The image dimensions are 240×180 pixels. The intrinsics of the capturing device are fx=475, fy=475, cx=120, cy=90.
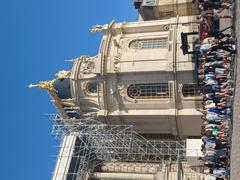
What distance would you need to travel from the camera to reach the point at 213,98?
28312 millimetres

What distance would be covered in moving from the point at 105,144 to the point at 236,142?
2132 centimetres

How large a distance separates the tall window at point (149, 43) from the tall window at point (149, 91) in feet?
11.8

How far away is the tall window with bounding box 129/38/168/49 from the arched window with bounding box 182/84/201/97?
4.32m

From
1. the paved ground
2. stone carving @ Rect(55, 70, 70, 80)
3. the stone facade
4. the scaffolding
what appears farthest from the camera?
stone carving @ Rect(55, 70, 70, 80)

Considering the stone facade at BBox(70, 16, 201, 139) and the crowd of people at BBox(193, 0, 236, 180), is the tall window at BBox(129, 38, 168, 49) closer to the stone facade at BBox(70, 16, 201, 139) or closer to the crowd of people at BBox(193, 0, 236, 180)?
the stone facade at BBox(70, 16, 201, 139)

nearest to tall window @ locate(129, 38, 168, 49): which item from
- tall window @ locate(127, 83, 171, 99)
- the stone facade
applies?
the stone facade

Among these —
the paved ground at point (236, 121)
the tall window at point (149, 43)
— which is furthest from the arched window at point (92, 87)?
the paved ground at point (236, 121)

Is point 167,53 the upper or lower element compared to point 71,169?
upper

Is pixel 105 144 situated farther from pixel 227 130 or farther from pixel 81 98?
pixel 227 130

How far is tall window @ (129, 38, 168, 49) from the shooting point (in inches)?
1686

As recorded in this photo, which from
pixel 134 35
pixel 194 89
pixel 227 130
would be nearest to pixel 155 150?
pixel 194 89

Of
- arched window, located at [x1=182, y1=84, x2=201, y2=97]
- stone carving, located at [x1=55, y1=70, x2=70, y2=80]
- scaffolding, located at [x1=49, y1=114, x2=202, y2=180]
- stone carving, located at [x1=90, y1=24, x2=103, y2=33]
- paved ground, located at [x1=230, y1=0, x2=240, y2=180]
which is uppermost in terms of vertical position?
stone carving, located at [x1=90, y1=24, x2=103, y2=33]

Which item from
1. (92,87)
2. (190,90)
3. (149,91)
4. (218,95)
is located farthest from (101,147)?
(218,95)

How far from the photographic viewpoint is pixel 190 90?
4094 cm
